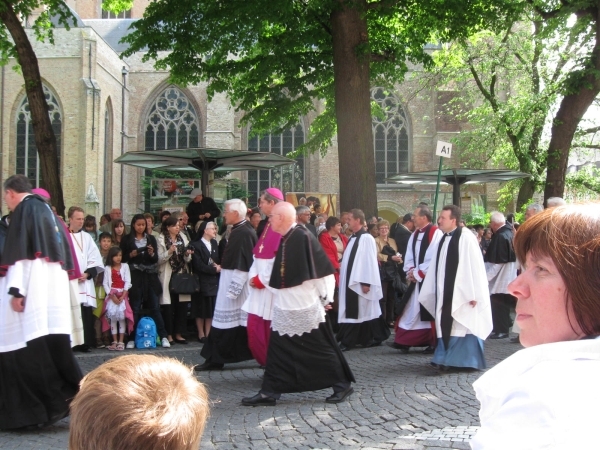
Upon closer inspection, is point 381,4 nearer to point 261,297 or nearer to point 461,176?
point 461,176

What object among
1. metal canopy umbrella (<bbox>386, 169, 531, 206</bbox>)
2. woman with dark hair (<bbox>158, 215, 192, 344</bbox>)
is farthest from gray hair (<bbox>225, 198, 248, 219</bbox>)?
metal canopy umbrella (<bbox>386, 169, 531, 206</bbox>)

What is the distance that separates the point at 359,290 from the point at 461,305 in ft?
8.81

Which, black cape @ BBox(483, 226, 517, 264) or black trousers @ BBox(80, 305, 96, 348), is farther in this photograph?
black cape @ BBox(483, 226, 517, 264)

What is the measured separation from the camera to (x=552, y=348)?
145 centimetres

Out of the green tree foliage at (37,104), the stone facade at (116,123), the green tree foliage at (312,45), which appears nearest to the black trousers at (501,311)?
the green tree foliage at (312,45)

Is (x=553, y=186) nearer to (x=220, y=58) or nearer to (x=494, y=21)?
(x=494, y=21)

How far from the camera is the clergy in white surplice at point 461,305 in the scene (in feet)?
28.4

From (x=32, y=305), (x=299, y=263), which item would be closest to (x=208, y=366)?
(x=299, y=263)

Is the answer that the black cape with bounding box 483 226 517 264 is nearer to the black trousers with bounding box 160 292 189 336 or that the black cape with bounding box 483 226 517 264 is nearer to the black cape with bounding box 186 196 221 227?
the black cape with bounding box 186 196 221 227

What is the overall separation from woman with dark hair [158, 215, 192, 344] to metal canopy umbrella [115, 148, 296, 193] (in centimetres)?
324

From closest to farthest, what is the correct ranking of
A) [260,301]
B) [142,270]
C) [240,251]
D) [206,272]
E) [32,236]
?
[32,236] < [260,301] < [240,251] < [142,270] < [206,272]

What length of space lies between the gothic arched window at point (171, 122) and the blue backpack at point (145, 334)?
2595 centimetres

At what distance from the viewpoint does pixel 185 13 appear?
1459 cm

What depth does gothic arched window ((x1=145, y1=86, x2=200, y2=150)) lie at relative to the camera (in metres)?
36.3
